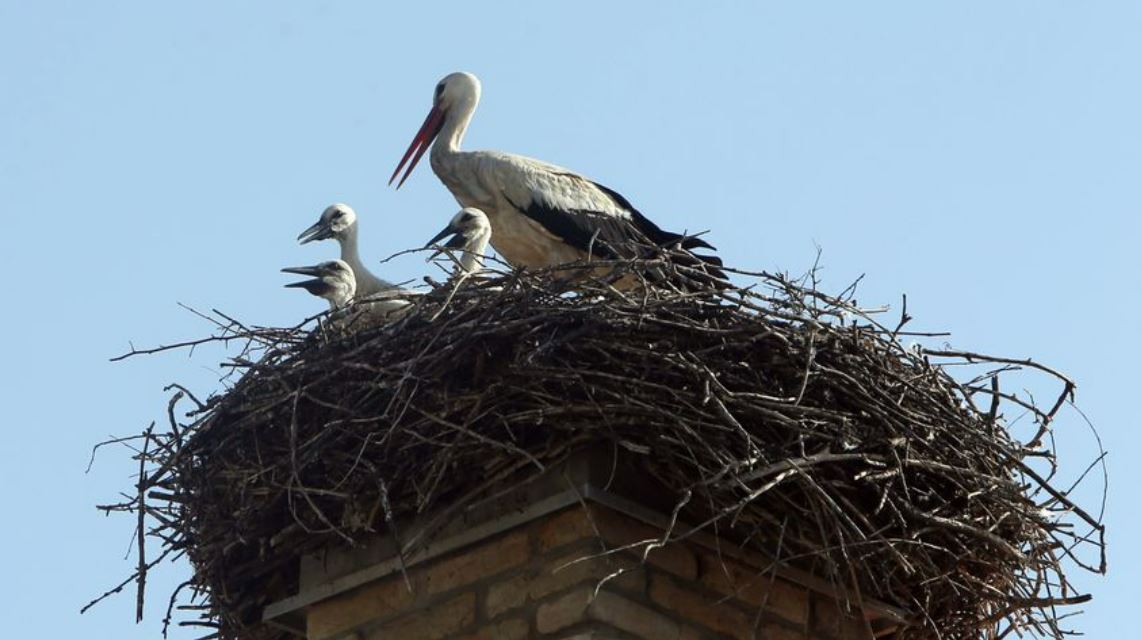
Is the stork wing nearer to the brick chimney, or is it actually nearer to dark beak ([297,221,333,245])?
dark beak ([297,221,333,245])

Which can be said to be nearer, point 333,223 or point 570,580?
point 570,580

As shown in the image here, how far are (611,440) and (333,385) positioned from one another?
0.93 m

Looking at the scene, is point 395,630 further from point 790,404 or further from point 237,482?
point 790,404

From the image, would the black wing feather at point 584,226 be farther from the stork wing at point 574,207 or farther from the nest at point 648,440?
the nest at point 648,440

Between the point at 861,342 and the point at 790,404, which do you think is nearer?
the point at 790,404

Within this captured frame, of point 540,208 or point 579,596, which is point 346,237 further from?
point 579,596

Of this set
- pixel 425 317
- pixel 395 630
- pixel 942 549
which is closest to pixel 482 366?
pixel 425 317

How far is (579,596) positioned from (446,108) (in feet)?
13.7

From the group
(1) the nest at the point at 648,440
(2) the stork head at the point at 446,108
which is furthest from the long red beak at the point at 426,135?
(1) the nest at the point at 648,440

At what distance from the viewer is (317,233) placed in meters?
8.58

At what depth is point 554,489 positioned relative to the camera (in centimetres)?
562

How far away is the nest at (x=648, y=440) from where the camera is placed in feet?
18.5

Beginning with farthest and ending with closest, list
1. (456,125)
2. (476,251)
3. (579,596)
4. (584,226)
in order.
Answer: (456,125) → (584,226) → (476,251) → (579,596)

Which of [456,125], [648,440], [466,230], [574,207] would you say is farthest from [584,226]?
[648,440]
